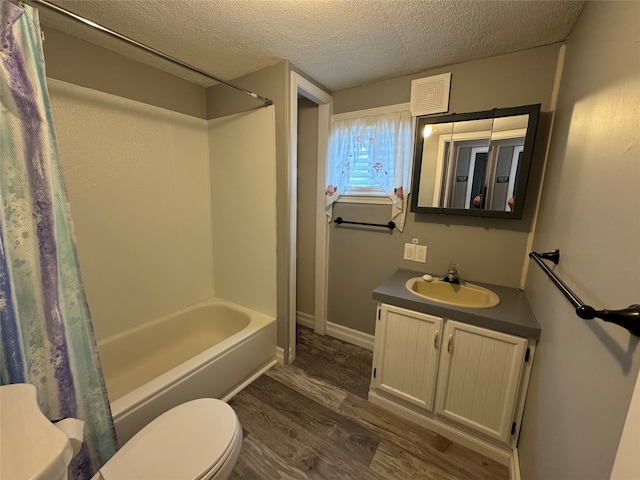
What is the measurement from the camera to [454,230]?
186cm

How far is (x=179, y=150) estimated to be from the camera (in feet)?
6.99

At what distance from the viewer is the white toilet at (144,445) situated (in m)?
0.58

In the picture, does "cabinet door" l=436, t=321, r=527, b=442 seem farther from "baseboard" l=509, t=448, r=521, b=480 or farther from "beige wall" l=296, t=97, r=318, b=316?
"beige wall" l=296, t=97, r=318, b=316

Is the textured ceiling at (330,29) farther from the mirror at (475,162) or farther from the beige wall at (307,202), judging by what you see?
the beige wall at (307,202)

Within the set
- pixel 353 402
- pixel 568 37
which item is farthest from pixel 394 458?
pixel 568 37

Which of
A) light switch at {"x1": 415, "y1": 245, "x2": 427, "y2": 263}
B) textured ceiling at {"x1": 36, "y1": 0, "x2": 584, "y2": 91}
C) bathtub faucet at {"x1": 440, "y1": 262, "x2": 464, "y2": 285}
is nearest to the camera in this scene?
textured ceiling at {"x1": 36, "y1": 0, "x2": 584, "y2": 91}

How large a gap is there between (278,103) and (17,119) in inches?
52.4

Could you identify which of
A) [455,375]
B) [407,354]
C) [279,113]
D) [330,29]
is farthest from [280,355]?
[330,29]

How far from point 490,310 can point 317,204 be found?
156 cm

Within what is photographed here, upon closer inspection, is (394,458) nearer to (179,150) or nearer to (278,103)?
(278,103)

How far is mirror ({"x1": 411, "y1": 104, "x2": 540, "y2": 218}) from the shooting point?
5.08ft

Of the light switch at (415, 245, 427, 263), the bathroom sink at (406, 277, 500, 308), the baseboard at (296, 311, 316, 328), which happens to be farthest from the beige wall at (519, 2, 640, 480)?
the baseboard at (296, 311, 316, 328)

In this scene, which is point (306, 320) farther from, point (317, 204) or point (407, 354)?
point (407, 354)

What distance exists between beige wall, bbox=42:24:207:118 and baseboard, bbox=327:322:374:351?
7.47 feet
